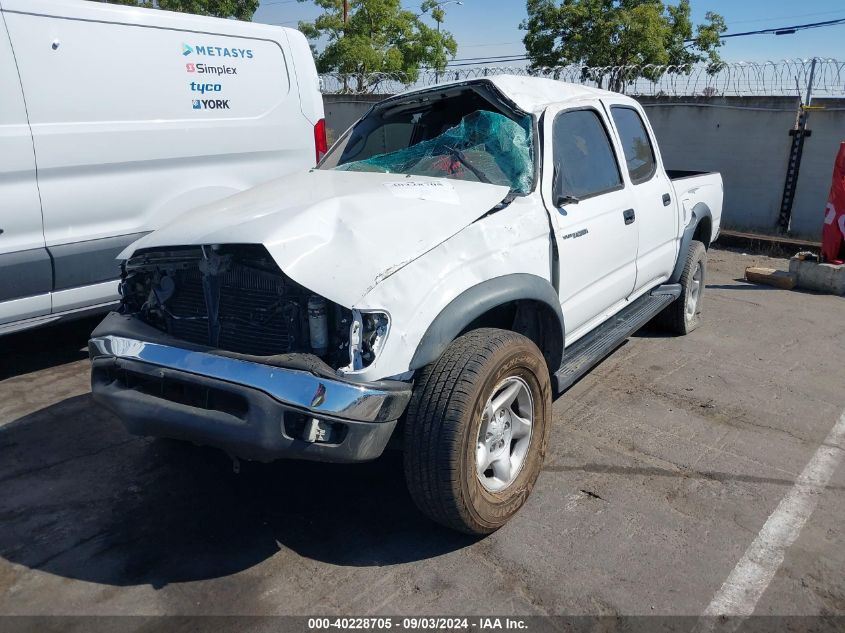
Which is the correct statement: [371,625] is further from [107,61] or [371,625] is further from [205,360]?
[107,61]

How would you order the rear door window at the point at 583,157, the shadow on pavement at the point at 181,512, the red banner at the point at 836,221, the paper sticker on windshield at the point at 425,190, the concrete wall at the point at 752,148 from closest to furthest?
the shadow on pavement at the point at 181,512 → the paper sticker on windshield at the point at 425,190 → the rear door window at the point at 583,157 → the red banner at the point at 836,221 → the concrete wall at the point at 752,148

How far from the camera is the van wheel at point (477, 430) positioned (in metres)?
2.82

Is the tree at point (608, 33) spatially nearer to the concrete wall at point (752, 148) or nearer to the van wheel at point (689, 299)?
the concrete wall at point (752, 148)

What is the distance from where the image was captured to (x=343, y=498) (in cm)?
352

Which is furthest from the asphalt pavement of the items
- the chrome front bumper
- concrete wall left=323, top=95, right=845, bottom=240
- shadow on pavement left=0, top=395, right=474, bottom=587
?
concrete wall left=323, top=95, right=845, bottom=240

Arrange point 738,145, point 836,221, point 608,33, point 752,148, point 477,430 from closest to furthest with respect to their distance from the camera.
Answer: point 477,430 → point 836,221 → point 752,148 → point 738,145 → point 608,33

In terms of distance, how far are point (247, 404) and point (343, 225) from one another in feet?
2.76

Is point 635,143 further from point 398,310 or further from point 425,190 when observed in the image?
point 398,310

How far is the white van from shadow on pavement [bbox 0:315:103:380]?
0.63 meters

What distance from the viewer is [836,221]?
7.66 metres

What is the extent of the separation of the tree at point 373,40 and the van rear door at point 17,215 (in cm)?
2347

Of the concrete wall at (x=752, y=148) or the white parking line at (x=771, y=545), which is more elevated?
the concrete wall at (x=752, y=148)

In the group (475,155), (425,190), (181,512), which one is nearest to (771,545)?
(425,190)

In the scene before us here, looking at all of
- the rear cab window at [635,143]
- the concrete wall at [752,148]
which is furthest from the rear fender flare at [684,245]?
the concrete wall at [752,148]
